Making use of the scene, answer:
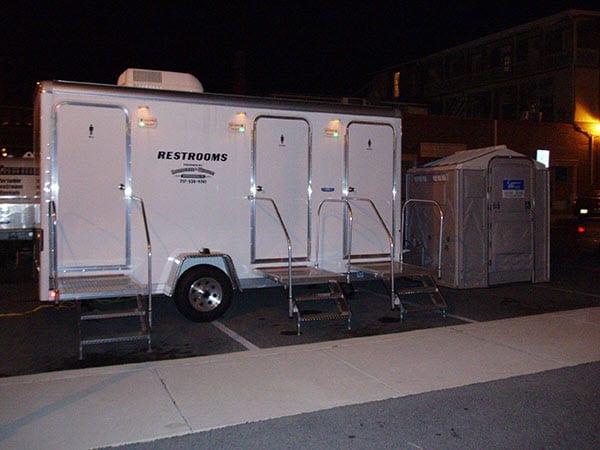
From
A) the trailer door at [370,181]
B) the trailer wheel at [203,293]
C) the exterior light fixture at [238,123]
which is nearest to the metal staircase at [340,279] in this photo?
the trailer door at [370,181]

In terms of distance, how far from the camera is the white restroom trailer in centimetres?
812

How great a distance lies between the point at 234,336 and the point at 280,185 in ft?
8.11

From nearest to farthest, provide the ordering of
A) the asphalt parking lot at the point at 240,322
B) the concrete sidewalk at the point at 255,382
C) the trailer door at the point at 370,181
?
the concrete sidewalk at the point at 255,382 < the asphalt parking lot at the point at 240,322 < the trailer door at the point at 370,181

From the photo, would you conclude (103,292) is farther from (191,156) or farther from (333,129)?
(333,129)

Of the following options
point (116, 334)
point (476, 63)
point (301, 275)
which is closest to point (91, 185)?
point (116, 334)

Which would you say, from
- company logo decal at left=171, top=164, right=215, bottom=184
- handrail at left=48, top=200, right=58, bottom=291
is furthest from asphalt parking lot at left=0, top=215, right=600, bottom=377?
company logo decal at left=171, top=164, right=215, bottom=184

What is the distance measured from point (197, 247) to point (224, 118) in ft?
6.21

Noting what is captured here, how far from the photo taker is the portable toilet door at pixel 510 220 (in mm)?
11734

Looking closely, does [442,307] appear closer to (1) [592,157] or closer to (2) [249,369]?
(2) [249,369]

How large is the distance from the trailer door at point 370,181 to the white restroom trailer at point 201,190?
0.06 ft

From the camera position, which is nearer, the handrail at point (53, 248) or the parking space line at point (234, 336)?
the parking space line at point (234, 336)

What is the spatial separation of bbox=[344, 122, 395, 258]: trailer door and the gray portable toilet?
1749 millimetres

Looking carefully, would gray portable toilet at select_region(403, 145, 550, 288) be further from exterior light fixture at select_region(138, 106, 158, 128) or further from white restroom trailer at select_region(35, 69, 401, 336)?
exterior light fixture at select_region(138, 106, 158, 128)

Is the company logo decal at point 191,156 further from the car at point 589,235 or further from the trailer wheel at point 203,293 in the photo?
the car at point 589,235
